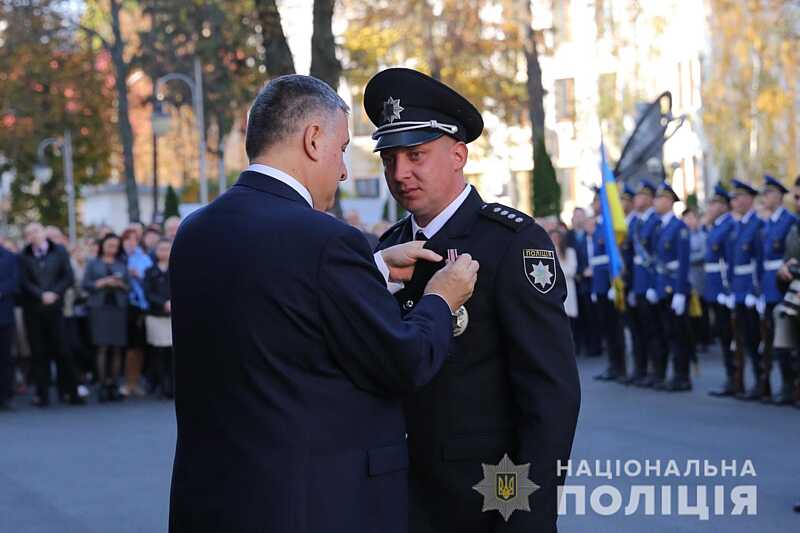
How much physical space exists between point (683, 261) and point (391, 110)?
11606mm

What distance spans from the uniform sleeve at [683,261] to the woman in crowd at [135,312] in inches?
240

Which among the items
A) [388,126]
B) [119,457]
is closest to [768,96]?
[119,457]

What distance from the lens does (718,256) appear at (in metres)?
16.1

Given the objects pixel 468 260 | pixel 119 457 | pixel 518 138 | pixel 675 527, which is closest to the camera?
pixel 468 260

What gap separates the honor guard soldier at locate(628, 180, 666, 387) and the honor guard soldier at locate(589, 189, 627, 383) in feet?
1.61

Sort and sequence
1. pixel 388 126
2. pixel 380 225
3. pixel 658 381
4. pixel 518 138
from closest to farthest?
pixel 388 126 → pixel 658 381 → pixel 380 225 → pixel 518 138

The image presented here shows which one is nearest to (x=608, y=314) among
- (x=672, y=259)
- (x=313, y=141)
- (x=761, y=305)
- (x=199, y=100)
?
(x=672, y=259)

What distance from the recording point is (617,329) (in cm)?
1766

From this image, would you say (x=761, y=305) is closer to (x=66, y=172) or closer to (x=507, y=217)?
(x=507, y=217)

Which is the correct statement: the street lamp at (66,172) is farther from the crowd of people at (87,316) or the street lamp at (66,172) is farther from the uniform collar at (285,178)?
the uniform collar at (285,178)

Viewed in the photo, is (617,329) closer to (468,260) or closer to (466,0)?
(468,260)

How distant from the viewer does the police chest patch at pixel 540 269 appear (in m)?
4.29

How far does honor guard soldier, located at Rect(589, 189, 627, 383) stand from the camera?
1773cm

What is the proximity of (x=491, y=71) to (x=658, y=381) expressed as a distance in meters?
21.9
